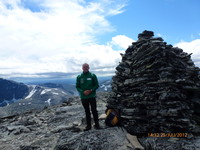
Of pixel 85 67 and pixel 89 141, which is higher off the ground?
pixel 85 67

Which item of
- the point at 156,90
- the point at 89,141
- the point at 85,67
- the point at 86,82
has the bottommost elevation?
the point at 89,141

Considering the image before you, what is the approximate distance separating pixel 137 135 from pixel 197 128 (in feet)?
13.9

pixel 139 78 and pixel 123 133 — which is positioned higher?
pixel 139 78

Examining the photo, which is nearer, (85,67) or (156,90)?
(156,90)

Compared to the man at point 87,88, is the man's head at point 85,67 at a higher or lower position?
higher

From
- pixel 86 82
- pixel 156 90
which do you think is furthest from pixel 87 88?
pixel 156 90

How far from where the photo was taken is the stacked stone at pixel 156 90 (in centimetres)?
1144

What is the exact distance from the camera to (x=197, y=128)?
11.4 meters

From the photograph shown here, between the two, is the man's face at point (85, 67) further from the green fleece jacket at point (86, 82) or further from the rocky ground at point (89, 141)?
the rocky ground at point (89, 141)

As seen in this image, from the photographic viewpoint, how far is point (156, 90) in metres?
12.2

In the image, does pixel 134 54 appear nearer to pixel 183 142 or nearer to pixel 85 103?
pixel 85 103

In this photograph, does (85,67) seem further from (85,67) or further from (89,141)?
(89,141)

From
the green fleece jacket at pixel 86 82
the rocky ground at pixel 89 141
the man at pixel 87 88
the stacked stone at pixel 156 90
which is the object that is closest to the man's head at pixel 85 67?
the man at pixel 87 88

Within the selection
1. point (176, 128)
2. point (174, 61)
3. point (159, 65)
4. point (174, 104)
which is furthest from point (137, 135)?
point (174, 61)
